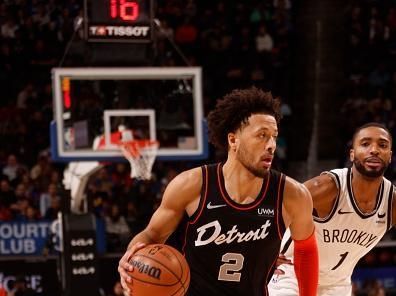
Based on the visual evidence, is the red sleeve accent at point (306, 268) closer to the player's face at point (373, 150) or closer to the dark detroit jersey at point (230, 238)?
the dark detroit jersey at point (230, 238)

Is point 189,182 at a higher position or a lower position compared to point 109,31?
lower

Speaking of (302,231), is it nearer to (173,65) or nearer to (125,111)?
(125,111)

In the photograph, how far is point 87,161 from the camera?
30.2 feet

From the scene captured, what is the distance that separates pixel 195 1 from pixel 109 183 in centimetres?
441

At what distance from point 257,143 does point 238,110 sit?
228 mm

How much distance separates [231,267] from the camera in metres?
4.28

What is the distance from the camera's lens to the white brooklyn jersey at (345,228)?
5.14 m

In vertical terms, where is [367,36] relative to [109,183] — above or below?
above

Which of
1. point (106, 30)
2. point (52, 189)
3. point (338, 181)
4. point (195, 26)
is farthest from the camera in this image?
point (195, 26)

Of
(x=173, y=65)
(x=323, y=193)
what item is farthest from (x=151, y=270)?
(x=173, y=65)

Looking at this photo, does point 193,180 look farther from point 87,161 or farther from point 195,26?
point 195,26

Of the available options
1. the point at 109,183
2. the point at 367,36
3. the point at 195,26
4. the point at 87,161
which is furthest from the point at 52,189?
the point at 367,36

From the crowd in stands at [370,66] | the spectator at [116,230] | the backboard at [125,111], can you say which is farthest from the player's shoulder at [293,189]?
the crowd in stands at [370,66]

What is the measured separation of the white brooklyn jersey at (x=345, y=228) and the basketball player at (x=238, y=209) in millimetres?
781
